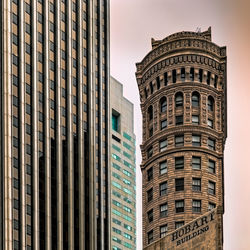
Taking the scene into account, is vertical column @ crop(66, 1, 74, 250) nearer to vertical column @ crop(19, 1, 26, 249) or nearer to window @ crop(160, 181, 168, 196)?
vertical column @ crop(19, 1, 26, 249)

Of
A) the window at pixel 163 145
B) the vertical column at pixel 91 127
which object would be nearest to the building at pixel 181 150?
the window at pixel 163 145

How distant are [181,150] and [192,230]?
20540 mm

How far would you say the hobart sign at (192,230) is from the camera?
174875mm

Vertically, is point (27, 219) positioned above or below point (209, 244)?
below

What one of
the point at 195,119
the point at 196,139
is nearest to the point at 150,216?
the point at 196,139

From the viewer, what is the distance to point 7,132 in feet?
433

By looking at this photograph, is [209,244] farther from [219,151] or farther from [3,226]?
[3,226]

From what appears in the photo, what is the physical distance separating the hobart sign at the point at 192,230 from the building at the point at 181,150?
9.18 m

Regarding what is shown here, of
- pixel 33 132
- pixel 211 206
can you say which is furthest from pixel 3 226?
pixel 211 206

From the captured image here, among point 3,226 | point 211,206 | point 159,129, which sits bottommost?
point 3,226

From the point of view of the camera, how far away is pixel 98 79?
155125 millimetres

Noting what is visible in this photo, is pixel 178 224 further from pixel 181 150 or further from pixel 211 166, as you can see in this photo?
→ pixel 181 150

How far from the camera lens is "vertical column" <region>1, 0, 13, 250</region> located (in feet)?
421

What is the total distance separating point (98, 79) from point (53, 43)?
12.5 meters
